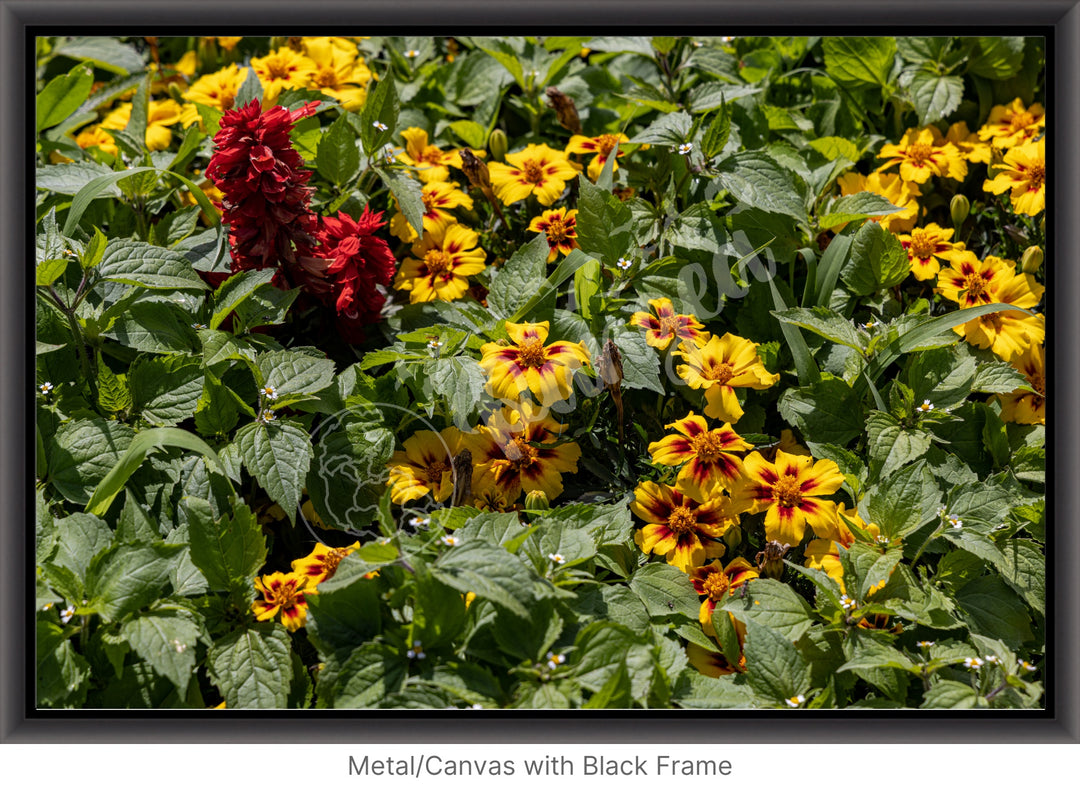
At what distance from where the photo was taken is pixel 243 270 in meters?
1.81

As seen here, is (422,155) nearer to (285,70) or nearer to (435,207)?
(435,207)

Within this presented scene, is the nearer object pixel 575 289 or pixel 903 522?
pixel 903 522

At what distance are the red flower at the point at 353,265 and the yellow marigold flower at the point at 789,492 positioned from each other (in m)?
0.80

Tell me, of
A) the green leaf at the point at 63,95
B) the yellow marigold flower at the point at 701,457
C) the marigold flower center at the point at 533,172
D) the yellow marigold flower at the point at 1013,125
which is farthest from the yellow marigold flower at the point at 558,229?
the green leaf at the point at 63,95

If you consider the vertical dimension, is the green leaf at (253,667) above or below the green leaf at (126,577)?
below

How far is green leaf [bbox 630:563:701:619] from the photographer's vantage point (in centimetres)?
160

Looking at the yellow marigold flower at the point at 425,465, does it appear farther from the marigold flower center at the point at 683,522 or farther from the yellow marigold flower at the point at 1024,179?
the yellow marigold flower at the point at 1024,179

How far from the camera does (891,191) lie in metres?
2.14

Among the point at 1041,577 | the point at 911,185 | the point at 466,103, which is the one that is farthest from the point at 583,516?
the point at 466,103

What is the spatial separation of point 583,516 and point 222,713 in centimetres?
65

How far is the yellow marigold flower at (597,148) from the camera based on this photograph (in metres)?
2.17

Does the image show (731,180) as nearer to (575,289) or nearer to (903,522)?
(575,289)

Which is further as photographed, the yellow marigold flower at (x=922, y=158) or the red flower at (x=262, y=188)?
the yellow marigold flower at (x=922, y=158)

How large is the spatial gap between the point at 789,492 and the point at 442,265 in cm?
89
